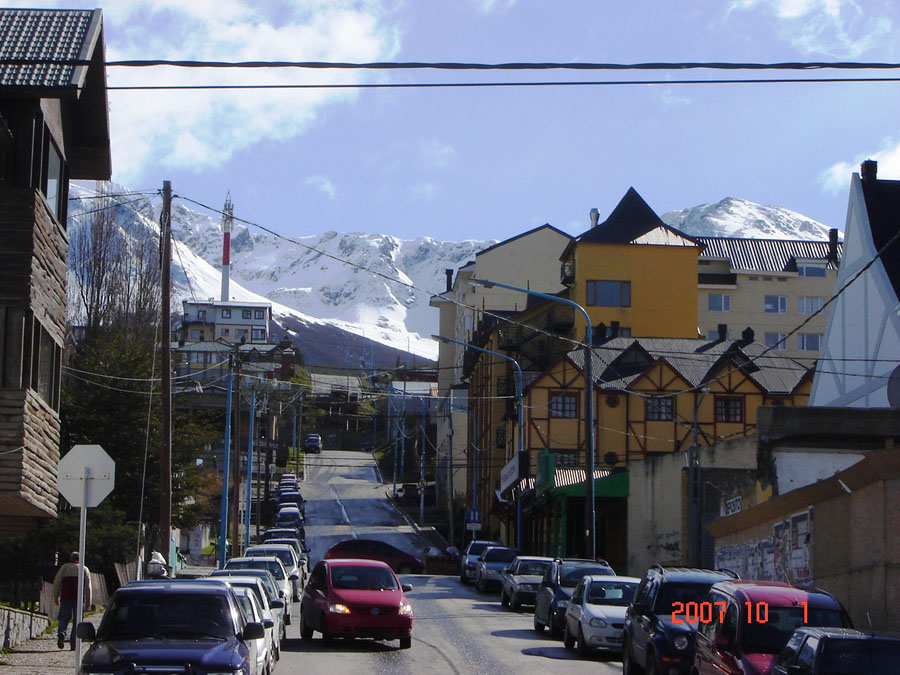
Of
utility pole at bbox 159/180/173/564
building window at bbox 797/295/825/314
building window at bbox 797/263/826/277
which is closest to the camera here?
utility pole at bbox 159/180/173/564

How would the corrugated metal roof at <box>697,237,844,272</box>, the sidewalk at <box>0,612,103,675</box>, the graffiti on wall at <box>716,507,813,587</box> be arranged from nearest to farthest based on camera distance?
the sidewalk at <box>0,612,103,675</box>, the graffiti on wall at <box>716,507,813,587</box>, the corrugated metal roof at <box>697,237,844,272</box>

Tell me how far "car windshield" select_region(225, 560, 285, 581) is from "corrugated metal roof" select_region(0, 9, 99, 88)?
13.1 m

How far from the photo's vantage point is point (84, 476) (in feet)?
50.9

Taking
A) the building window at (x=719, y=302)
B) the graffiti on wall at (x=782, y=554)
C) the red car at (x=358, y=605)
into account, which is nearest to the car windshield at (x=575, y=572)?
the graffiti on wall at (x=782, y=554)

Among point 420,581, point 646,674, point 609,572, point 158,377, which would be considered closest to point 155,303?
point 158,377

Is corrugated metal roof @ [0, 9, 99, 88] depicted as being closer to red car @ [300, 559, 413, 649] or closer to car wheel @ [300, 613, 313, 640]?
red car @ [300, 559, 413, 649]

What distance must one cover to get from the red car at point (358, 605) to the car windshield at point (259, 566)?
6.28 meters

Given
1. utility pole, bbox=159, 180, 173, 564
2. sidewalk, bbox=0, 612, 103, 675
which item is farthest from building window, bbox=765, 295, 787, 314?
sidewalk, bbox=0, 612, 103, 675

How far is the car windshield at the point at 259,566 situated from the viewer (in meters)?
28.8

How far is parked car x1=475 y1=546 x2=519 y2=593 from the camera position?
41.2 m

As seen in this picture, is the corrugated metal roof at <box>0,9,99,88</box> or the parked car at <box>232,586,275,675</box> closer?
the parked car at <box>232,586,275,675</box>

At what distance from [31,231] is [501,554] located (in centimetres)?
2662

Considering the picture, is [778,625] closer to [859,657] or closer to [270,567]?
[859,657]

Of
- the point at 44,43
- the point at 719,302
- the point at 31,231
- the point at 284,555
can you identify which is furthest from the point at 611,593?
the point at 719,302
